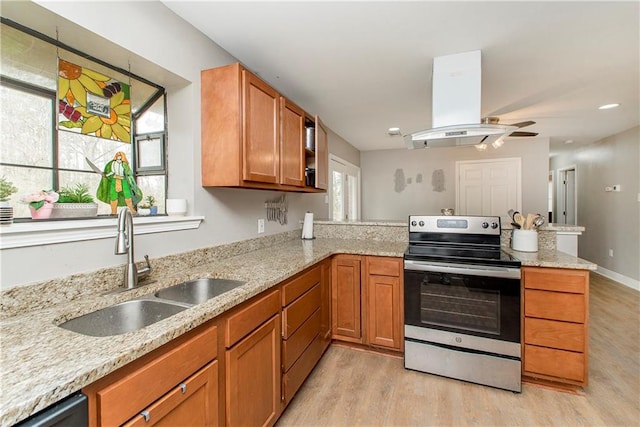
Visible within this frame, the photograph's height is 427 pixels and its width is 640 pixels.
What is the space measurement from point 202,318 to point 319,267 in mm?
1207

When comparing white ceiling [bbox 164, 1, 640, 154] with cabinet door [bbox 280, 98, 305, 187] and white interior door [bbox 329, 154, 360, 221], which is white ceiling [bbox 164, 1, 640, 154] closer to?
cabinet door [bbox 280, 98, 305, 187]

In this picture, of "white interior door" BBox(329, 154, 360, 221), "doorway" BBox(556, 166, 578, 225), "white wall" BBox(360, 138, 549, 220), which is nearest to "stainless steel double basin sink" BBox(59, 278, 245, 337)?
"white interior door" BBox(329, 154, 360, 221)

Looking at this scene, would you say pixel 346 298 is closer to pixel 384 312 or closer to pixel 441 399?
pixel 384 312

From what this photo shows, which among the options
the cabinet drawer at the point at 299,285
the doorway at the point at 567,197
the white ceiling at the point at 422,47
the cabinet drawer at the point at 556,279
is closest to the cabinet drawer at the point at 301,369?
the cabinet drawer at the point at 299,285

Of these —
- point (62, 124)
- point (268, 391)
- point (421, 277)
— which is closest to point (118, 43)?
point (62, 124)

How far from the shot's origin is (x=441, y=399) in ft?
6.00

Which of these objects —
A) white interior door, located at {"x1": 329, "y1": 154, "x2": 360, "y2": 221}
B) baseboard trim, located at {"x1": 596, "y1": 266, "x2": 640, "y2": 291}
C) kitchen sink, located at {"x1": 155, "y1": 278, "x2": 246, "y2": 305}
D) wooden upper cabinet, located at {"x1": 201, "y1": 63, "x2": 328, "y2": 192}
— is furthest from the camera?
white interior door, located at {"x1": 329, "y1": 154, "x2": 360, "y2": 221}

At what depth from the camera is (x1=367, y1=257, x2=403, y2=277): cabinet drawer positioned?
7.31 ft

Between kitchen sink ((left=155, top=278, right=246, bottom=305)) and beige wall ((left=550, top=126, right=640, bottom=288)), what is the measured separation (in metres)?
5.49

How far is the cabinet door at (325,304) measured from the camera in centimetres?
221

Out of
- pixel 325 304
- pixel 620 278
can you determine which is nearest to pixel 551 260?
pixel 325 304

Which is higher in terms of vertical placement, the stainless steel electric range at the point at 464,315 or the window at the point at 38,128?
the window at the point at 38,128

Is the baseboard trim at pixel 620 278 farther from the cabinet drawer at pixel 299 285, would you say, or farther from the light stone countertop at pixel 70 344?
the light stone countertop at pixel 70 344

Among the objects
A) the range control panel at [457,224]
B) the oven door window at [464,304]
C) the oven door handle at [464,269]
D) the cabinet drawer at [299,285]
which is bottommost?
the oven door window at [464,304]
